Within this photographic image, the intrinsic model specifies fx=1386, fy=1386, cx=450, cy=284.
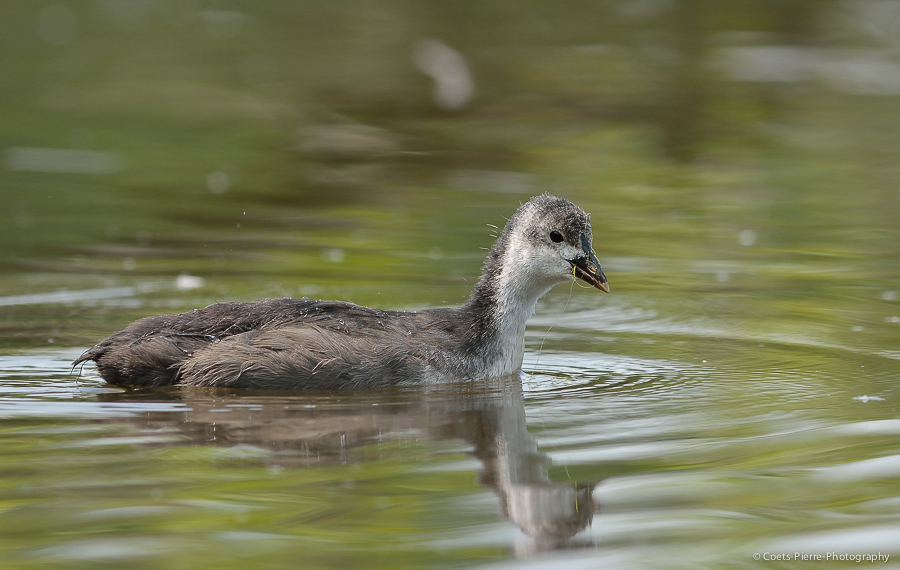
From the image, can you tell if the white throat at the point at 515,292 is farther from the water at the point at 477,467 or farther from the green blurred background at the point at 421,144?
the green blurred background at the point at 421,144

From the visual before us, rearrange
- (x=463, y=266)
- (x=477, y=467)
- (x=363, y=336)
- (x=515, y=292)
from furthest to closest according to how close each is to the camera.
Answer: (x=463, y=266), (x=515, y=292), (x=363, y=336), (x=477, y=467)

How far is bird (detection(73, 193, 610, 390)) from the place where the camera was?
7.71 meters

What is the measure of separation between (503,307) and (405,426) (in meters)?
1.71

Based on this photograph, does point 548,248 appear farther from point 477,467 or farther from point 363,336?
point 477,467

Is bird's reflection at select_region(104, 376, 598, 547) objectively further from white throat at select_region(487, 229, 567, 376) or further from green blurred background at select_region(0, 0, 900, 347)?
green blurred background at select_region(0, 0, 900, 347)

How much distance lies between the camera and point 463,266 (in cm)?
1097

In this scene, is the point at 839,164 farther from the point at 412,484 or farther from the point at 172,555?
the point at 172,555

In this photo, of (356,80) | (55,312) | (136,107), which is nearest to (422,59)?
(356,80)

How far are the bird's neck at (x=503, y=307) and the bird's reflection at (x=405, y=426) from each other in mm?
171

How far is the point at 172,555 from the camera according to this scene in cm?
498

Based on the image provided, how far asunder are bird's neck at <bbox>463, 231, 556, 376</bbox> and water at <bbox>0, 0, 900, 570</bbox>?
0.23 meters

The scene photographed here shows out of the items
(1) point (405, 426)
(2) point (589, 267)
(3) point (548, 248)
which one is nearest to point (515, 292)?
(3) point (548, 248)

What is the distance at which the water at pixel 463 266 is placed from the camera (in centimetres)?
544

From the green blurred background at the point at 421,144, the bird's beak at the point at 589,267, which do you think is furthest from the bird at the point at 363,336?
the green blurred background at the point at 421,144
